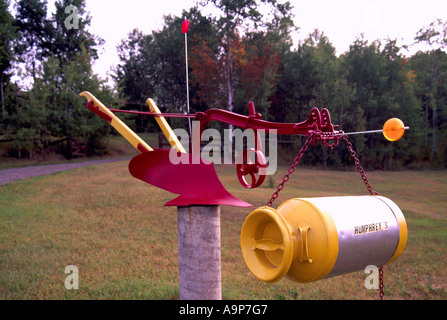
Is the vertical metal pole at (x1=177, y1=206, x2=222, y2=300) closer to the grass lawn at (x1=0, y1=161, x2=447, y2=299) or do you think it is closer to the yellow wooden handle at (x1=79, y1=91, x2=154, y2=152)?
the yellow wooden handle at (x1=79, y1=91, x2=154, y2=152)

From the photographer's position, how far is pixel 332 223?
182cm

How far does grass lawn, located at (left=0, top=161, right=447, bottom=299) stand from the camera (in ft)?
14.7

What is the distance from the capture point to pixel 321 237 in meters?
1.82

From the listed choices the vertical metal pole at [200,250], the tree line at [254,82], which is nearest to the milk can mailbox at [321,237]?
the vertical metal pole at [200,250]

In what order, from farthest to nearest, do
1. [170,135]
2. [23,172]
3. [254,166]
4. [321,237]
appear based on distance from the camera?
[23,172]
[170,135]
[254,166]
[321,237]

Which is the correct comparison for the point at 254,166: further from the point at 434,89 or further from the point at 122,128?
the point at 434,89

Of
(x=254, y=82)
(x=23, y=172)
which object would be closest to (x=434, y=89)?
(x=254, y=82)

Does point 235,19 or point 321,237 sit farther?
point 235,19

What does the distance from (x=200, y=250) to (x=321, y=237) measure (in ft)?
3.37

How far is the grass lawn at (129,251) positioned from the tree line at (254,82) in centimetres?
1362

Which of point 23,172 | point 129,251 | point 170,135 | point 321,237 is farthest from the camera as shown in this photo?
point 23,172

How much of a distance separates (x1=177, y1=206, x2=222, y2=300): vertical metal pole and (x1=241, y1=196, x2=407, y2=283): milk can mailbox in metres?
0.49

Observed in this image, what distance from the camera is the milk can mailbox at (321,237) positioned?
1825 millimetres

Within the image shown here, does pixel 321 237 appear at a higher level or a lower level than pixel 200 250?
higher
